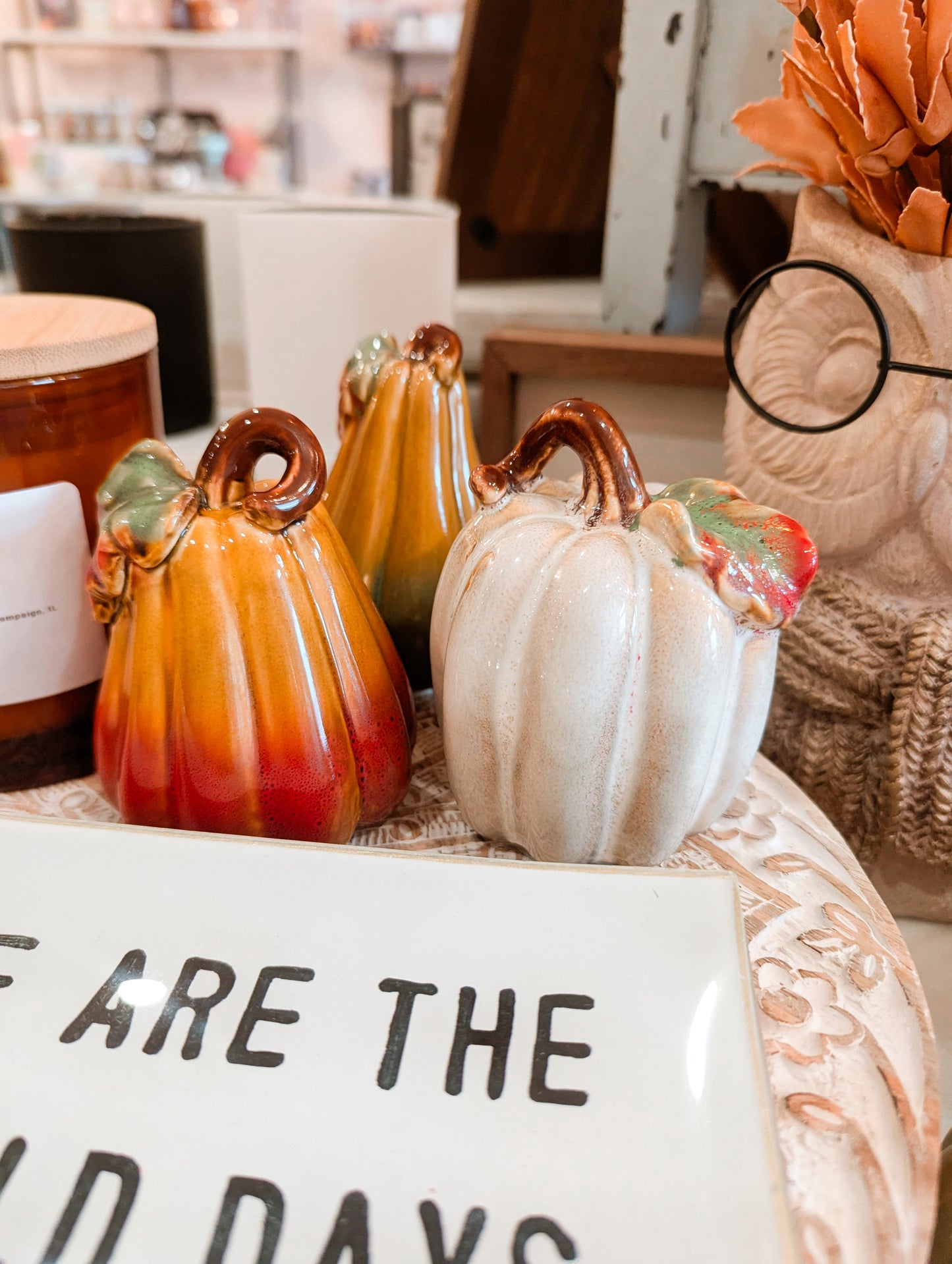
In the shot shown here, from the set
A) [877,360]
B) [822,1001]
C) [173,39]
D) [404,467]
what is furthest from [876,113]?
[173,39]

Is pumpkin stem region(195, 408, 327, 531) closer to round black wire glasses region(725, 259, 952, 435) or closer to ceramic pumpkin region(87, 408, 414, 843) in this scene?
ceramic pumpkin region(87, 408, 414, 843)

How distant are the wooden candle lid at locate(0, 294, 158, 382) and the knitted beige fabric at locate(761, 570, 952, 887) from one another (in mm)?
354

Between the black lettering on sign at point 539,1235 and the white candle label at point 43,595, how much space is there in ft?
1.01

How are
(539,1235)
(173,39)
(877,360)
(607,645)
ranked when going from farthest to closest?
(173,39), (877,360), (607,645), (539,1235)

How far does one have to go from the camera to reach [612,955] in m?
0.33

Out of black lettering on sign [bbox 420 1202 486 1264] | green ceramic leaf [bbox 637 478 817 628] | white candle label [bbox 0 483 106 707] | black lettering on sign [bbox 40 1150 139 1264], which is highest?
green ceramic leaf [bbox 637 478 817 628]

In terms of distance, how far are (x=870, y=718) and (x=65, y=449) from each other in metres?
0.40

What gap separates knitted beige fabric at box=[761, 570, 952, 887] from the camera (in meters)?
0.49

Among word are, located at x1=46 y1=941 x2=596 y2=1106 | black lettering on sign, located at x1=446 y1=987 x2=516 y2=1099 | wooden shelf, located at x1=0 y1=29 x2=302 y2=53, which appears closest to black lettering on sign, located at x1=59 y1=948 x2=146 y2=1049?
word are, located at x1=46 y1=941 x2=596 y2=1106

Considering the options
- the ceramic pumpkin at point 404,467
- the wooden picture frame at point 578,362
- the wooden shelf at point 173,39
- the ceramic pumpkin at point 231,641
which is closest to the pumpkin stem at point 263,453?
the ceramic pumpkin at point 231,641

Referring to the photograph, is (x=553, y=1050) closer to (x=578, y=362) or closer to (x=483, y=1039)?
(x=483, y=1039)

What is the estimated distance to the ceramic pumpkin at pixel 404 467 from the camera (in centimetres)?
48

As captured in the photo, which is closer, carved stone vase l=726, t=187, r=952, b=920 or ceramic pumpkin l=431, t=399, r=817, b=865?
ceramic pumpkin l=431, t=399, r=817, b=865

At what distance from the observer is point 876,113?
0.42 meters
